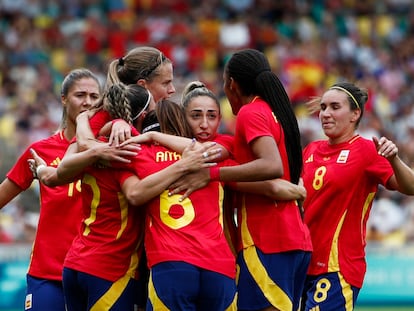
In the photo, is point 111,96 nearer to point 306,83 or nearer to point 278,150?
point 278,150

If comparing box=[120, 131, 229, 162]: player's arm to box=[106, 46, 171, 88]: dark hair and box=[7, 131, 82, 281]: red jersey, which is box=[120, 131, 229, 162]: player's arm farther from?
box=[7, 131, 82, 281]: red jersey

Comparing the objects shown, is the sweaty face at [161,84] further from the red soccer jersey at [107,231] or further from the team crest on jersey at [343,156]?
the team crest on jersey at [343,156]

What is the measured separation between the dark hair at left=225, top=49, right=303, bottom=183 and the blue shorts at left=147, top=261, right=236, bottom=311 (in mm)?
987

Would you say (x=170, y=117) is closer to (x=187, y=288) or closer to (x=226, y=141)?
(x=226, y=141)

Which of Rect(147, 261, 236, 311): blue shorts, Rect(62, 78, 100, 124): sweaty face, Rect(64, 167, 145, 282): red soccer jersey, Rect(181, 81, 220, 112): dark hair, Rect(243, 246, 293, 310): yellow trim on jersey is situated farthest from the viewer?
Rect(62, 78, 100, 124): sweaty face

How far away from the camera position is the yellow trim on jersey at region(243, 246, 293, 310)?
6.84 meters

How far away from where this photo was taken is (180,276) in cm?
636

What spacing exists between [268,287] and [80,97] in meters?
2.23

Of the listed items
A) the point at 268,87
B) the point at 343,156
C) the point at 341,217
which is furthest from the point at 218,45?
the point at 268,87

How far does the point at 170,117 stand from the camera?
22.3 ft

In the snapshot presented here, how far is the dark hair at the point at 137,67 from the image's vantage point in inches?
288

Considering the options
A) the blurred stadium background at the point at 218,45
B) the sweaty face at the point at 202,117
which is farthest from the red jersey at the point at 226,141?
the blurred stadium background at the point at 218,45

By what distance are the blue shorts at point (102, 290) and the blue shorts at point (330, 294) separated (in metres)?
1.33

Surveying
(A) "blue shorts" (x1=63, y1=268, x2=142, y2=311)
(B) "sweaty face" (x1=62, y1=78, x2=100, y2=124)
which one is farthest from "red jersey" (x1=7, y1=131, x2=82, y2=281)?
(A) "blue shorts" (x1=63, y1=268, x2=142, y2=311)
